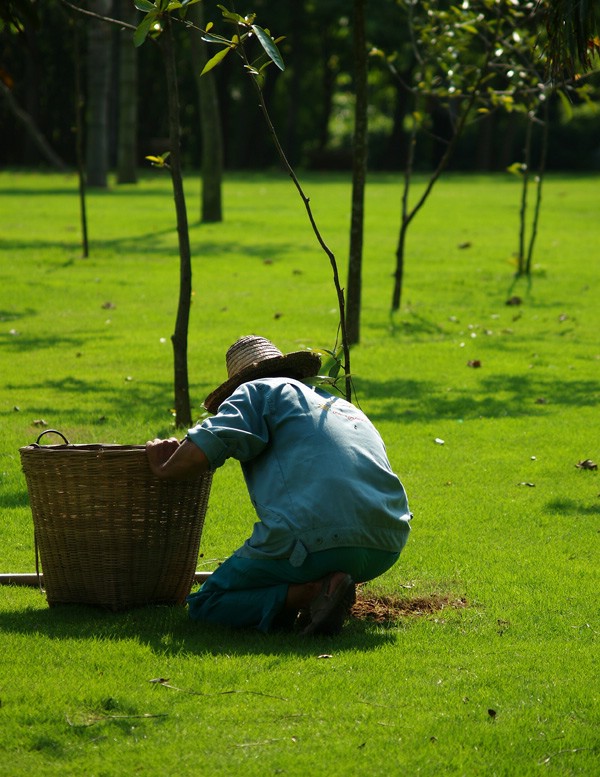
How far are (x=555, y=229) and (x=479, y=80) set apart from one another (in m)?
10.9

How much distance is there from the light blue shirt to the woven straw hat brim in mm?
154

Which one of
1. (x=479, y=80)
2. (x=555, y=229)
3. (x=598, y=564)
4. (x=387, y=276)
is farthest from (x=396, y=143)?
(x=598, y=564)

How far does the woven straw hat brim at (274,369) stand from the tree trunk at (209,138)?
1417 centimetres

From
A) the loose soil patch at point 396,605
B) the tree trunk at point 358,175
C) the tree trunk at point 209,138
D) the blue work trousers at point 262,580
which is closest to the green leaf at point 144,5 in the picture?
the blue work trousers at point 262,580

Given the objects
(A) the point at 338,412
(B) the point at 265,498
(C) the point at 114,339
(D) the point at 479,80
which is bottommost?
(C) the point at 114,339

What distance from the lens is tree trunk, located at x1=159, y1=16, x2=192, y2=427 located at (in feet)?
26.8

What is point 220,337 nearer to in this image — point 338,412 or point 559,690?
point 338,412

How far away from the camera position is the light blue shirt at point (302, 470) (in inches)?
194

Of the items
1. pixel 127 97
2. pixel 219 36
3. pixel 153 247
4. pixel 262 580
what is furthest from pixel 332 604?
A: pixel 127 97

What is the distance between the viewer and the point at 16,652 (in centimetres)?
468

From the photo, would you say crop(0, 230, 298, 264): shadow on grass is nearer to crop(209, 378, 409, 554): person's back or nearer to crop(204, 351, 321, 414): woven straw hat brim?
crop(204, 351, 321, 414): woven straw hat brim

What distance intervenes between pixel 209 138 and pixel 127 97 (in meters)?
7.12

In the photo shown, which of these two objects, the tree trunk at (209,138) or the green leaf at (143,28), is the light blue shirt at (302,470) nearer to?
the green leaf at (143,28)

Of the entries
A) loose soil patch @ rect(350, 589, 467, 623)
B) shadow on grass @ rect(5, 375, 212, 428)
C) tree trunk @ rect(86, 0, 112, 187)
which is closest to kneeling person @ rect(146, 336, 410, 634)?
loose soil patch @ rect(350, 589, 467, 623)
